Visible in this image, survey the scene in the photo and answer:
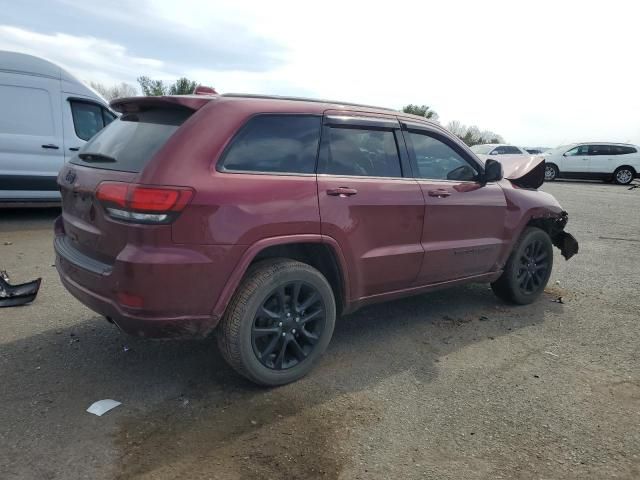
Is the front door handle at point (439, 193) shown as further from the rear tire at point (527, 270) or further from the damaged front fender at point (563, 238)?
the damaged front fender at point (563, 238)

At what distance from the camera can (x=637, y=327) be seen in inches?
179

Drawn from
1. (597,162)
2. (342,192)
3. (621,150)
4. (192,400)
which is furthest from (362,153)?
(621,150)

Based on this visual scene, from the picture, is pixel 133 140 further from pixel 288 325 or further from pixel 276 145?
pixel 288 325

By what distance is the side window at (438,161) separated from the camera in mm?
4035

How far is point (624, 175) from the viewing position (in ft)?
69.9

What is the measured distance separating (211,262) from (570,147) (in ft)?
74.0

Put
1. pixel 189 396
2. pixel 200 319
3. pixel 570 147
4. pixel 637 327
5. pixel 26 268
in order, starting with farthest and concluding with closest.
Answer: pixel 570 147, pixel 26 268, pixel 637 327, pixel 189 396, pixel 200 319

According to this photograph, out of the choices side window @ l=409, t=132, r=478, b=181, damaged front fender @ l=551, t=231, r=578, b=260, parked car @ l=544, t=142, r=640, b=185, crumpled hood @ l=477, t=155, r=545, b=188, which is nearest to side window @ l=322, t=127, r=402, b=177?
side window @ l=409, t=132, r=478, b=181

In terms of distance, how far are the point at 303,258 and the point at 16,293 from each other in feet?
8.99

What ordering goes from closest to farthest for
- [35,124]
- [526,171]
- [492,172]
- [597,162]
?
[492,172] → [526,171] → [35,124] → [597,162]

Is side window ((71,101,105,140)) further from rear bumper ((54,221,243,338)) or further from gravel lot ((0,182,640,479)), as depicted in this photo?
rear bumper ((54,221,243,338))

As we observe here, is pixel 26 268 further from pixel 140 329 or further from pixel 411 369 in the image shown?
pixel 411 369

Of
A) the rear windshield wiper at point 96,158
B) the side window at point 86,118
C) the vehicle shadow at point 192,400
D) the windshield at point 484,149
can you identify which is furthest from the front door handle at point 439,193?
the windshield at point 484,149

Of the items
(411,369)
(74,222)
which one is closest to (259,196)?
(74,222)
